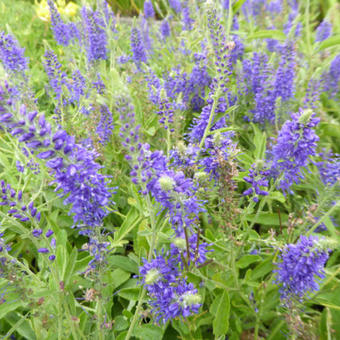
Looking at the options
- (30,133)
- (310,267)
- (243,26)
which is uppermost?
(30,133)

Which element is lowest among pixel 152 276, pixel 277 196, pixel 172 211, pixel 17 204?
pixel 277 196

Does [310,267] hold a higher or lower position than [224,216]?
lower

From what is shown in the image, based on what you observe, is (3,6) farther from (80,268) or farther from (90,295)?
(90,295)

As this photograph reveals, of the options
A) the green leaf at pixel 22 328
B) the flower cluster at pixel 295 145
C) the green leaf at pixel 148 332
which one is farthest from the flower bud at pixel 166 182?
the green leaf at pixel 22 328

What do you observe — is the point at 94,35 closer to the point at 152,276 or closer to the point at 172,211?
the point at 172,211

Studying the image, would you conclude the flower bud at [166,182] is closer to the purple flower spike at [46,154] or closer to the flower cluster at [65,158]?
the flower cluster at [65,158]

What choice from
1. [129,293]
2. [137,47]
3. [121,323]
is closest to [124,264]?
[129,293]

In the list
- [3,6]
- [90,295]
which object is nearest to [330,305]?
[90,295]

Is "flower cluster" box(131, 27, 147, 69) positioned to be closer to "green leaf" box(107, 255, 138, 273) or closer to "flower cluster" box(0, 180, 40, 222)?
"green leaf" box(107, 255, 138, 273)
